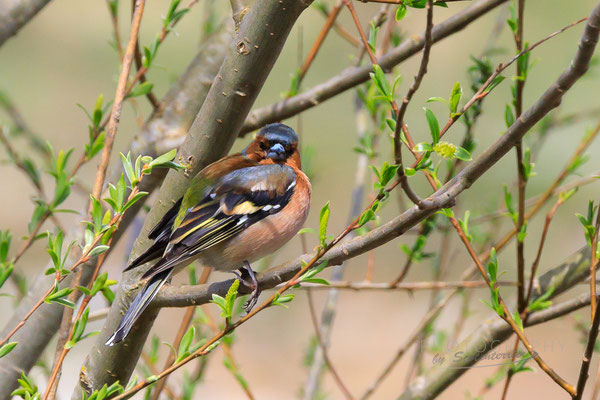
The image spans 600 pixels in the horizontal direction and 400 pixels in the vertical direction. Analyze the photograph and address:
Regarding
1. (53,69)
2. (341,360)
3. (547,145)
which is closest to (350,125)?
(547,145)

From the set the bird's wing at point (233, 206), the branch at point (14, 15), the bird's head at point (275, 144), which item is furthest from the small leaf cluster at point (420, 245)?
the branch at point (14, 15)

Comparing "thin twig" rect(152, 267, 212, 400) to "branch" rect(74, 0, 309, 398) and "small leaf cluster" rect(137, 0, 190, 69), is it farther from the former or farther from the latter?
"small leaf cluster" rect(137, 0, 190, 69)

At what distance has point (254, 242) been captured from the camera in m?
3.34

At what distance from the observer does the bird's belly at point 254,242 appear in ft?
11.0

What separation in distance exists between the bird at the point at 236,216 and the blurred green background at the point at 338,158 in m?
3.12

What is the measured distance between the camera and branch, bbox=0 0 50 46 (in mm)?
3152

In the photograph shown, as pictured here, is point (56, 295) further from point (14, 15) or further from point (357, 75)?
point (357, 75)

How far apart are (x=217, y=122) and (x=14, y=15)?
48.8 inches

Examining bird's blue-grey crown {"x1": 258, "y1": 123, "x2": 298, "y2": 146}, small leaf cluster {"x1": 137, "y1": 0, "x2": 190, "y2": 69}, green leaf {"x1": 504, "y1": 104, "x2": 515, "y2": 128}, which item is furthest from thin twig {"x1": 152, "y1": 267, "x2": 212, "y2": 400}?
green leaf {"x1": 504, "y1": 104, "x2": 515, "y2": 128}

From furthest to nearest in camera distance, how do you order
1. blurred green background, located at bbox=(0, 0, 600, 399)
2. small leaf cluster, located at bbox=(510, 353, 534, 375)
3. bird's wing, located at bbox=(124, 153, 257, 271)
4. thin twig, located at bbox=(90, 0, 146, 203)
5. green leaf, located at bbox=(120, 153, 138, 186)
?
blurred green background, located at bbox=(0, 0, 600, 399) → bird's wing, located at bbox=(124, 153, 257, 271) → small leaf cluster, located at bbox=(510, 353, 534, 375) → thin twig, located at bbox=(90, 0, 146, 203) → green leaf, located at bbox=(120, 153, 138, 186)

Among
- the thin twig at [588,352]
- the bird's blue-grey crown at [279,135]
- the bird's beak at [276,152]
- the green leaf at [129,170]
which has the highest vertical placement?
the bird's blue-grey crown at [279,135]

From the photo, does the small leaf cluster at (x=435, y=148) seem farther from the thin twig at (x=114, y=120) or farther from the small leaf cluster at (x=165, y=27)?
the small leaf cluster at (x=165, y=27)

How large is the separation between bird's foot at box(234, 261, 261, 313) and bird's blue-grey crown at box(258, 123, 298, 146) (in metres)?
0.88

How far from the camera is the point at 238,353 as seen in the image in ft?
32.7
